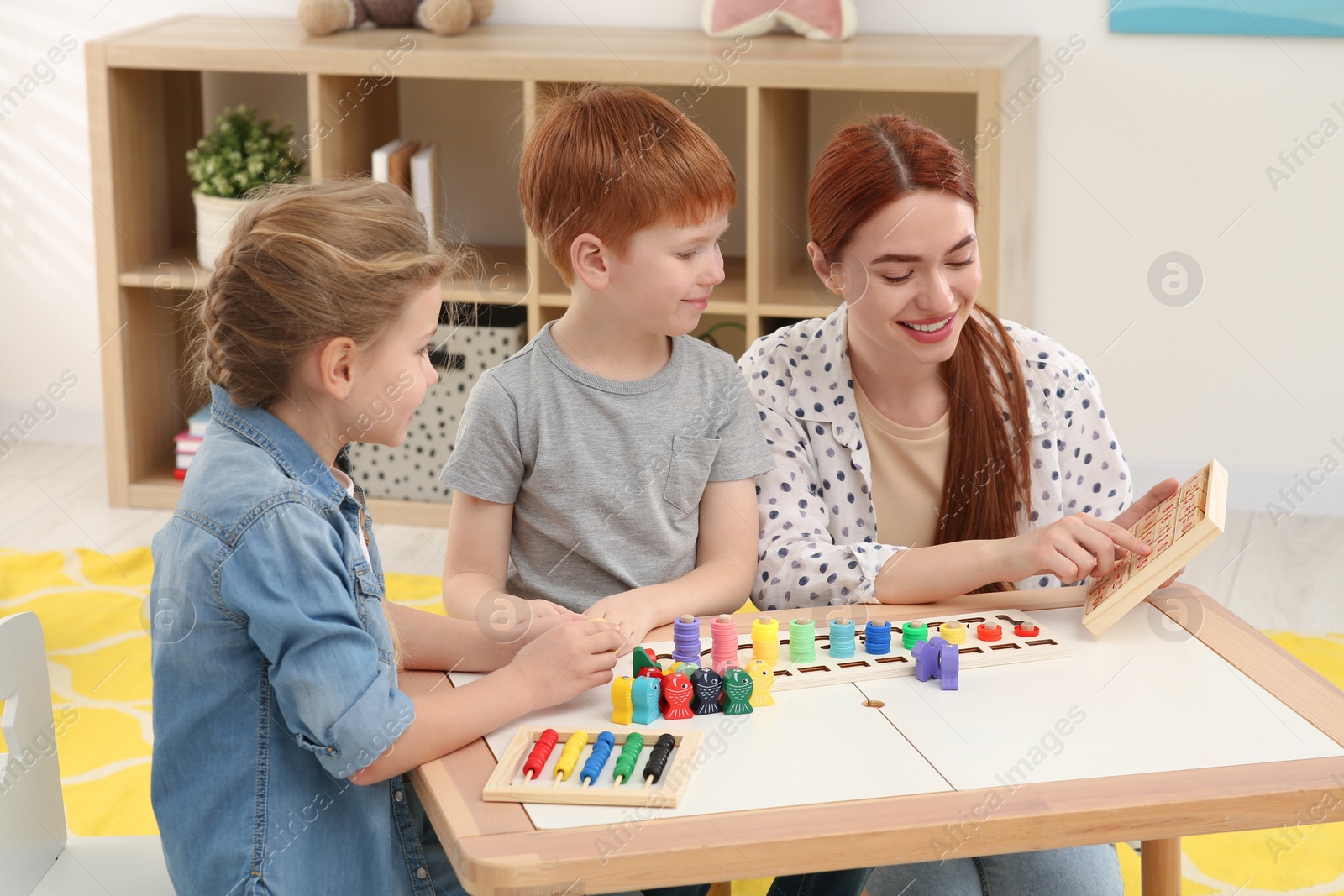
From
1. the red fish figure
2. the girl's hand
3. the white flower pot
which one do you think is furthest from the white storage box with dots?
the red fish figure

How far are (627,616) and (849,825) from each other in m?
0.38

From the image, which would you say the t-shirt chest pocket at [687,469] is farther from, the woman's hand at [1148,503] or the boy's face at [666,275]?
the woman's hand at [1148,503]

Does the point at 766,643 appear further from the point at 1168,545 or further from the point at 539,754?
the point at 1168,545

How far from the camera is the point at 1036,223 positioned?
10.0ft

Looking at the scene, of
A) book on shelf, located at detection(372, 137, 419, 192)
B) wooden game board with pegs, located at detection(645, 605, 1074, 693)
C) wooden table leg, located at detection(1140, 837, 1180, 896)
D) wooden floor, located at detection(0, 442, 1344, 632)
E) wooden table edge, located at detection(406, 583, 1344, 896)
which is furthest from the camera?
book on shelf, located at detection(372, 137, 419, 192)

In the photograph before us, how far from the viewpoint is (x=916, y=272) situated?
1.42 metres

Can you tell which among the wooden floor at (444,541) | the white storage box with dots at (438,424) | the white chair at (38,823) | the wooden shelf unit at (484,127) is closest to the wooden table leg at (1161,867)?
the white chair at (38,823)

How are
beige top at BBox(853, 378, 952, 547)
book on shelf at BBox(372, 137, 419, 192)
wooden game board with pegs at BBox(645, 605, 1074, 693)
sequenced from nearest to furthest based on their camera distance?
wooden game board with pegs at BBox(645, 605, 1074, 693) < beige top at BBox(853, 378, 952, 547) < book on shelf at BBox(372, 137, 419, 192)

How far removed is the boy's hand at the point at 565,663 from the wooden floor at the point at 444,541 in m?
1.75

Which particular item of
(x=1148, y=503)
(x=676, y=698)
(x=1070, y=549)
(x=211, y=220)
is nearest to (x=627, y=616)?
(x=676, y=698)

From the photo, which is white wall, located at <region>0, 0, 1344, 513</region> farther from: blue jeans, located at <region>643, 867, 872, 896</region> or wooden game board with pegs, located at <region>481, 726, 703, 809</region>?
wooden game board with pegs, located at <region>481, 726, 703, 809</region>

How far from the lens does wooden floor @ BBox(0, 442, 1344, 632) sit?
261cm

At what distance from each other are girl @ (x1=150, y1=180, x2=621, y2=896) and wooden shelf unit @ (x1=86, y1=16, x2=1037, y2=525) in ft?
5.40

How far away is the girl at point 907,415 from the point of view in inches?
54.1
